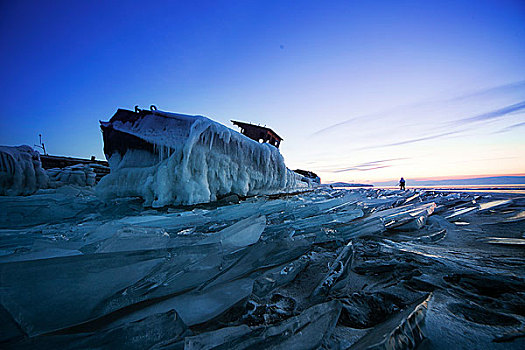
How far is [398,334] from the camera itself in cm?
47

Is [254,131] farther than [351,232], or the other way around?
[254,131]

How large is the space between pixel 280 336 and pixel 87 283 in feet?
2.13

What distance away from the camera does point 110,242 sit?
0.91 m

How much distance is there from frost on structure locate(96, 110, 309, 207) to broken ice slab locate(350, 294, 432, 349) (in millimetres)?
3140

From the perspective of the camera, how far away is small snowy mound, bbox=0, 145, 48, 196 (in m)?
4.05

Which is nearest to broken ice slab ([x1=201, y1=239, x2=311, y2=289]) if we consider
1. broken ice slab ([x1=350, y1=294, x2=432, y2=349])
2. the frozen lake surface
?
the frozen lake surface

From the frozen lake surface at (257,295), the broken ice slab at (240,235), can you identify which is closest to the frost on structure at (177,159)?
the frozen lake surface at (257,295)

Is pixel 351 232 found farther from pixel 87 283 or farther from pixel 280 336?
pixel 87 283

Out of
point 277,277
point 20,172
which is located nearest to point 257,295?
point 277,277

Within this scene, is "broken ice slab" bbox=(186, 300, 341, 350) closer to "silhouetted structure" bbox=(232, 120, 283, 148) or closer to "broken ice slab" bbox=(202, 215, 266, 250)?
"broken ice slab" bbox=(202, 215, 266, 250)

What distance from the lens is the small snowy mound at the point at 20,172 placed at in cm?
405

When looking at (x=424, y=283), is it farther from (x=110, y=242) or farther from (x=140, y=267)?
(x=110, y=242)

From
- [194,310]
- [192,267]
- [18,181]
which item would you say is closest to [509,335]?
[194,310]

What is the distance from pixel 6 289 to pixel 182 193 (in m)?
2.86
